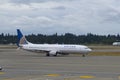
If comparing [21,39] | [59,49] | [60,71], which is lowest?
[60,71]

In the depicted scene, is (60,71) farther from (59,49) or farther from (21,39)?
(21,39)

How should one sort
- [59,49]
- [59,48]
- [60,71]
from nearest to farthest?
[60,71]
[59,49]
[59,48]

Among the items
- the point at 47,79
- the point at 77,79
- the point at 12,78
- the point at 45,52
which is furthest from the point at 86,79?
the point at 45,52

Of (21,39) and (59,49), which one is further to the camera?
(21,39)

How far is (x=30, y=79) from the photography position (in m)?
25.7

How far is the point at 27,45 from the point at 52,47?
656cm

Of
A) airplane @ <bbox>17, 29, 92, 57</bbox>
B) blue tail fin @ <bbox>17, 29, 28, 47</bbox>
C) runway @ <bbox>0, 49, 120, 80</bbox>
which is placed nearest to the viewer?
runway @ <bbox>0, 49, 120, 80</bbox>

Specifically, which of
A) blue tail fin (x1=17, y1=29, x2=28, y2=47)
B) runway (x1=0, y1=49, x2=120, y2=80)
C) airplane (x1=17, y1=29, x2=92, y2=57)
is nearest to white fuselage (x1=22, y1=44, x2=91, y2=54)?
airplane (x1=17, y1=29, x2=92, y2=57)

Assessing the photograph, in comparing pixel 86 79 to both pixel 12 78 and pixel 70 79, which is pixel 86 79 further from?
pixel 12 78

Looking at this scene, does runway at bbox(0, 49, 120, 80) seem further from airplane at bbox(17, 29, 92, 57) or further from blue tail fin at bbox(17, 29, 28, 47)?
blue tail fin at bbox(17, 29, 28, 47)

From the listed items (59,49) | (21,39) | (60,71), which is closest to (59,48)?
(59,49)

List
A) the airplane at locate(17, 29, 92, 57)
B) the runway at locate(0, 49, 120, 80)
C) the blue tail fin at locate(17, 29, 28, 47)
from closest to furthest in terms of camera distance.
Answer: the runway at locate(0, 49, 120, 80) < the airplane at locate(17, 29, 92, 57) < the blue tail fin at locate(17, 29, 28, 47)

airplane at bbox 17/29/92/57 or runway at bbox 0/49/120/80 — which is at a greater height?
airplane at bbox 17/29/92/57

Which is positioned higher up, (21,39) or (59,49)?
(21,39)
